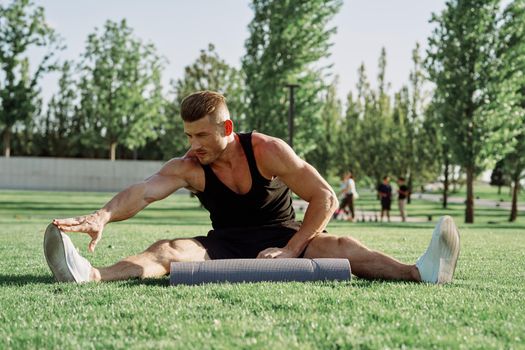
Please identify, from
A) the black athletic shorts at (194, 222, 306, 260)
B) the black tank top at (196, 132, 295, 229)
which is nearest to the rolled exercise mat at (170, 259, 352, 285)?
the black athletic shorts at (194, 222, 306, 260)

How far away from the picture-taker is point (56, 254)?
5496 millimetres

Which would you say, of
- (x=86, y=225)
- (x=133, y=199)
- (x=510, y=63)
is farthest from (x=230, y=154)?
(x=510, y=63)

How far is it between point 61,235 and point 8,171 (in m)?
56.5

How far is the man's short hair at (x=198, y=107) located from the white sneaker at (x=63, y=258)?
1311 millimetres

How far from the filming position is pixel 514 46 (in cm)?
2661

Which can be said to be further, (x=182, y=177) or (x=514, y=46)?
(x=514, y=46)

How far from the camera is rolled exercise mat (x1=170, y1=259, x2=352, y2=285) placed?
5.48 m

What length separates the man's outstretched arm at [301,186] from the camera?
6.05 m

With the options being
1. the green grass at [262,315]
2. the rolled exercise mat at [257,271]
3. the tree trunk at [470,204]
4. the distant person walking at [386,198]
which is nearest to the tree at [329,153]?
the distant person walking at [386,198]

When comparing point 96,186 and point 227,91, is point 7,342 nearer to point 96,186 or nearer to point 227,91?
point 227,91

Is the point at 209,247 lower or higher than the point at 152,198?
lower

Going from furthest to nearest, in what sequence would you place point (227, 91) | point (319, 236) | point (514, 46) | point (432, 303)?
point (227, 91) < point (514, 46) < point (319, 236) < point (432, 303)

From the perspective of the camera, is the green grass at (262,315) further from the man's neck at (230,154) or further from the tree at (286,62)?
the tree at (286,62)

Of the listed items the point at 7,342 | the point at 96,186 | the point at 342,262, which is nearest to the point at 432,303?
the point at 342,262
